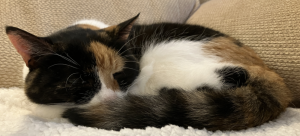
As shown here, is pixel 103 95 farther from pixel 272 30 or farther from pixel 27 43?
pixel 272 30

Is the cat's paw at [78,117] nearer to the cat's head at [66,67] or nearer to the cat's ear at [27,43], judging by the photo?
the cat's head at [66,67]

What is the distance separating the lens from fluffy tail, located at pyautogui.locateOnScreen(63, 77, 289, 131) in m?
0.61

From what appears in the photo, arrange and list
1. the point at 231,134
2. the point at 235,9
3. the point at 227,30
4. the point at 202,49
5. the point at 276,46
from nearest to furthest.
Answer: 1. the point at 231,134
2. the point at 202,49
3. the point at 276,46
4. the point at 227,30
5. the point at 235,9

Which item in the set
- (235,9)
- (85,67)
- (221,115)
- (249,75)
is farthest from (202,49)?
(235,9)

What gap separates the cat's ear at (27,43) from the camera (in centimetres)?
58

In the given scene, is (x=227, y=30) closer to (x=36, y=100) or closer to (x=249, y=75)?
(x=249, y=75)

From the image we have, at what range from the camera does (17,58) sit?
1.07 meters

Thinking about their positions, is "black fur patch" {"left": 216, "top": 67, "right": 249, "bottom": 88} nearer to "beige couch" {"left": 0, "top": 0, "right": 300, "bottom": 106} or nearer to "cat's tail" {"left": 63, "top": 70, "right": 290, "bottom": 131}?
"cat's tail" {"left": 63, "top": 70, "right": 290, "bottom": 131}

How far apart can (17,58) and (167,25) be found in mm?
826

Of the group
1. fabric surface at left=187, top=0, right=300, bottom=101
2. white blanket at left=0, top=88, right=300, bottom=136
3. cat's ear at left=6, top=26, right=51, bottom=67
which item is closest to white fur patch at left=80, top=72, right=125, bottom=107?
white blanket at left=0, top=88, right=300, bottom=136

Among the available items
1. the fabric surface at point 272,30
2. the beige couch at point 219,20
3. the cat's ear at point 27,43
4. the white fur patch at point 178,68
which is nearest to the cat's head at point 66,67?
the cat's ear at point 27,43

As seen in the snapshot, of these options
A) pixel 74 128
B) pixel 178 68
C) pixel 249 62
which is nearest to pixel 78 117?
pixel 74 128

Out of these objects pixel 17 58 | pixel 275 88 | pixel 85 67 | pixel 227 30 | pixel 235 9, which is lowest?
pixel 17 58

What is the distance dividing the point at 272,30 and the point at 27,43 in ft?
3.71
